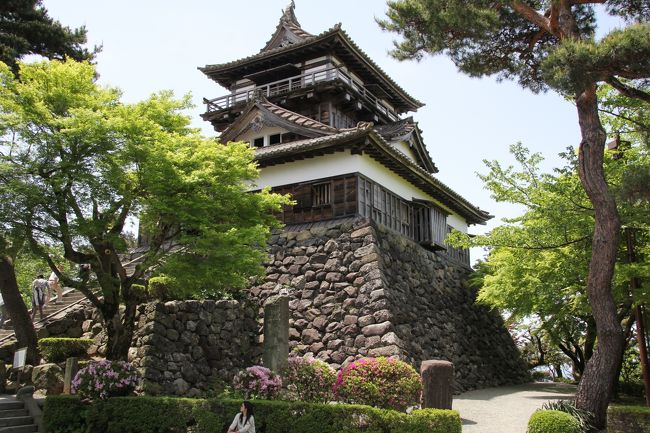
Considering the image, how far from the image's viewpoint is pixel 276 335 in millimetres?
12781

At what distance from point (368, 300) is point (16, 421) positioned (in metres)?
9.30

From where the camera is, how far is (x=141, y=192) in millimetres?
12531

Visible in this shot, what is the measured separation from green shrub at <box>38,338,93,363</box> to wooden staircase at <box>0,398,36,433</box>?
234cm

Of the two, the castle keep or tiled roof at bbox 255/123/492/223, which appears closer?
the castle keep

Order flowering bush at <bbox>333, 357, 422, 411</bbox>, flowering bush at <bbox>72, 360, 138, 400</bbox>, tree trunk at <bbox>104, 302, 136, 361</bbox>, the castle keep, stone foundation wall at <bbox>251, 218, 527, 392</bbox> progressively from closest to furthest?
1. flowering bush at <bbox>333, 357, 422, 411</bbox>
2. flowering bush at <bbox>72, 360, 138, 400</bbox>
3. tree trunk at <bbox>104, 302, 136, 361</bbox>
4. stone foundation wall at <bbox>251, 218, 527, 392</bbox>
5. the castle keep

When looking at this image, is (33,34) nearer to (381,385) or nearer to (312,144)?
(312,144)

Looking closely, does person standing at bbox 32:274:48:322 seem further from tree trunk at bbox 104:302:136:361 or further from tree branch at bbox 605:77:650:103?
tree branch at bbox 605:77:650:103

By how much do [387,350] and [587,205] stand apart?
624 cm

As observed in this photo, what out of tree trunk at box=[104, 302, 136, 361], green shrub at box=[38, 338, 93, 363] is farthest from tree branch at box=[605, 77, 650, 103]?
green shrub at box=[38, 338, 93, 363]

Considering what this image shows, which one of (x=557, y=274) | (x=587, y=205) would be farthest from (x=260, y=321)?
(x=587, y=205)

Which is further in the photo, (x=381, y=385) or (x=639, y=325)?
(x=639, y=325)

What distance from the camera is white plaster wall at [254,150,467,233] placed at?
1842 cm

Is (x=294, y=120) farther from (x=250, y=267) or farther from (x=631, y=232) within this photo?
(x=631, y=232)

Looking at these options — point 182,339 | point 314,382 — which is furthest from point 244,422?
point 182,339
